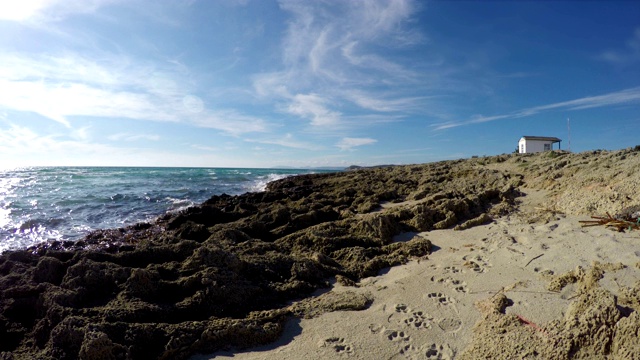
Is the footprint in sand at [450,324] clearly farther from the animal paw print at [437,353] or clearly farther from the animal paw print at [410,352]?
the animal paw print at [410,352]

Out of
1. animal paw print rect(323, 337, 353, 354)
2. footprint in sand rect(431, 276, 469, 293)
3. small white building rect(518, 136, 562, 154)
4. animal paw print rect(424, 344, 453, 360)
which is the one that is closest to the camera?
animal paw print rect(424, 344, 453, 360)

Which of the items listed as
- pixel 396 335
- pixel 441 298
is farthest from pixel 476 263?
pixel 396 335

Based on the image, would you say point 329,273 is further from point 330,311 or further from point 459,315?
point 459,315

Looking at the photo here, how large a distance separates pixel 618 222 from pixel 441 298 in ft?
8.90

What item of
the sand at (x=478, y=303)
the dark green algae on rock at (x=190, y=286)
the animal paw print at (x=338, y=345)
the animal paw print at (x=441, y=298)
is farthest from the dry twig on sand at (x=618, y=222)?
the animal paw print at (x=338, y=345)

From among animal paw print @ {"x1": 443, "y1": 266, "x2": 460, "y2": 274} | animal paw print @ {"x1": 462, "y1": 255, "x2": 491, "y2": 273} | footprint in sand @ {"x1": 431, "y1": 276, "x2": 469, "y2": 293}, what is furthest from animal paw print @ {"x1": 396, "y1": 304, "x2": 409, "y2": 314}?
animal paw print @ {"x1": 462, "y1": 255, "x2": 491, "y2": 273}

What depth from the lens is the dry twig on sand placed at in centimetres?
395

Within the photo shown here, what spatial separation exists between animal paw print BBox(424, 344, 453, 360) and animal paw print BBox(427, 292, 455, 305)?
0.68 m

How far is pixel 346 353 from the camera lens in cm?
265

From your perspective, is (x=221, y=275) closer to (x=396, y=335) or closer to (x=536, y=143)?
(x=396, y=335)

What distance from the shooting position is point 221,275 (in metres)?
3.61

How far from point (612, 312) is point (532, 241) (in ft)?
6.96

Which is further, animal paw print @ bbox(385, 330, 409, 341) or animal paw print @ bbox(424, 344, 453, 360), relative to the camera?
animal paw print @ bbox(385, 330, 409, 341)

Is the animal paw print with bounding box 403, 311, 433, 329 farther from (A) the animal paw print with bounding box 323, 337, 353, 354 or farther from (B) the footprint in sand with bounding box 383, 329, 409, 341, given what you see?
(A) the animal paw print with bounding box 323, 337, 353, 354
